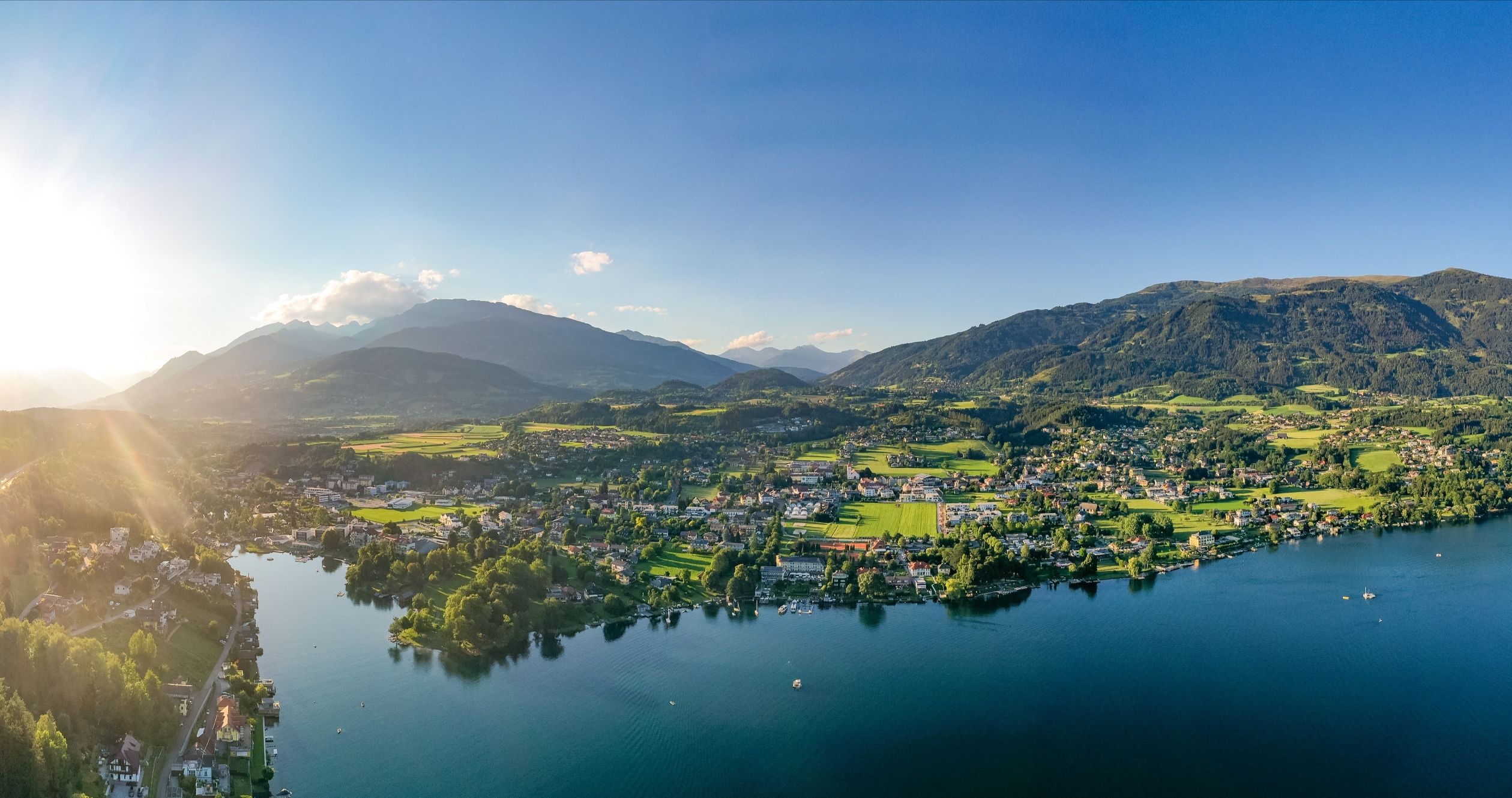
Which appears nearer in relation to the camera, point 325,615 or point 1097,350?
point 325,615

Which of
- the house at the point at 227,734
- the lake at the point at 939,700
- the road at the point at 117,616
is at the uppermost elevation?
the road at the point at 117,616

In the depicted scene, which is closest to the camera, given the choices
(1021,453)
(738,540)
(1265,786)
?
(1265,786)

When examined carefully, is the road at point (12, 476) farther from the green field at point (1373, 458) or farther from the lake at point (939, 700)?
the green field at point (1373, 458)

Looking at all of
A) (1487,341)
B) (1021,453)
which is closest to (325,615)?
(1021,453)

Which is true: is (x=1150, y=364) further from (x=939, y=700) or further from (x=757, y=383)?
(x=939, y=700)

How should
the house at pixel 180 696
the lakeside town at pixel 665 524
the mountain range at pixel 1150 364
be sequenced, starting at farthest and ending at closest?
the mountain range at pixel 1150 364
the lakeside town at pixel 665 524
the house at pixel 180 696

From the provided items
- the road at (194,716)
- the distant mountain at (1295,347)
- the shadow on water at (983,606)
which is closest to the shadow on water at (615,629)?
the road at (194,716)

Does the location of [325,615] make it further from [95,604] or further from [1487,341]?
[1487,341]
